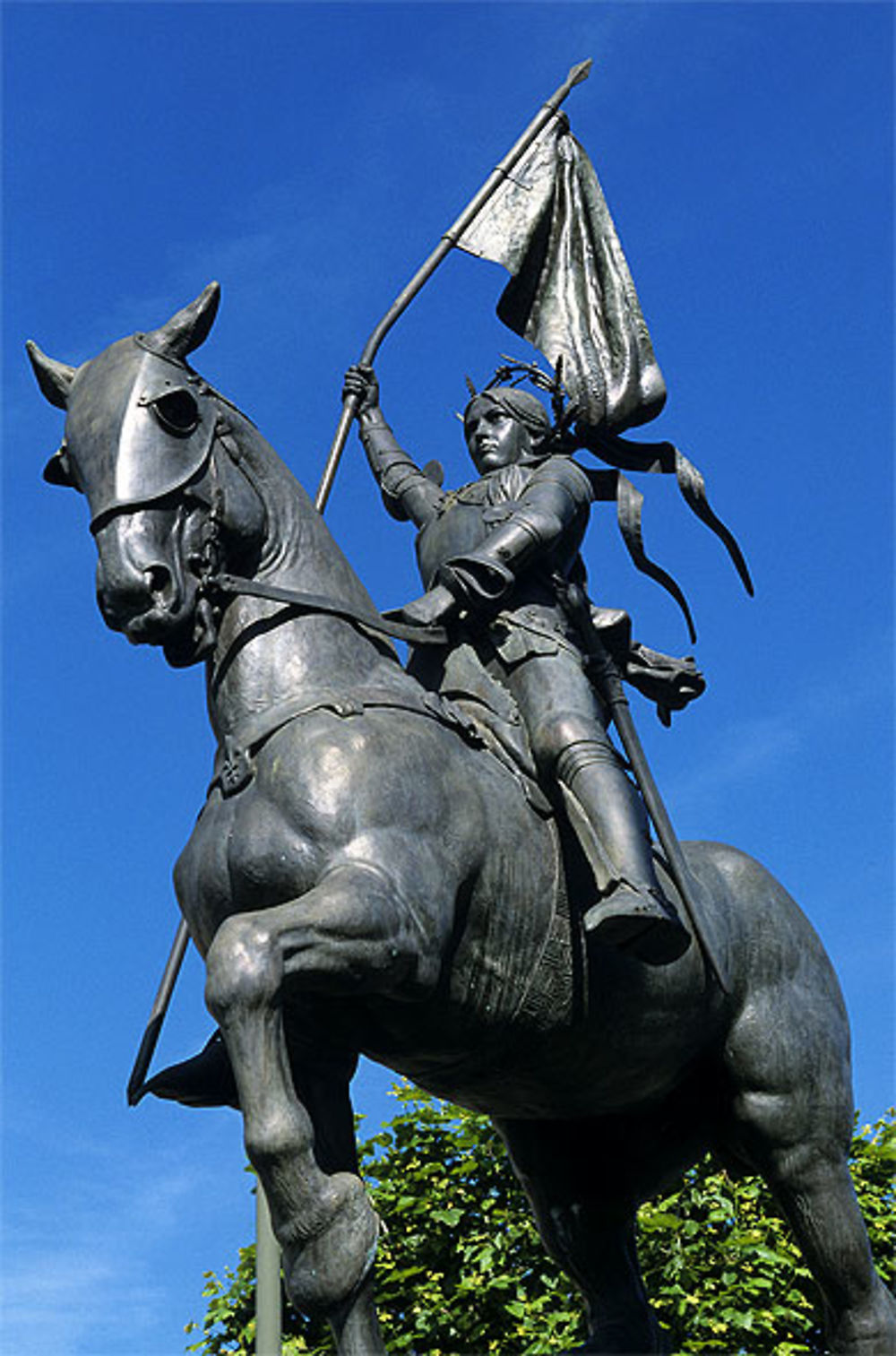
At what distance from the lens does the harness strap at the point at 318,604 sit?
8414mm

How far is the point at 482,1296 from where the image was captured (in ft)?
60.0

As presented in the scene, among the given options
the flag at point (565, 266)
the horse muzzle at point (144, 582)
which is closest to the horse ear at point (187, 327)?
the horse muzzle at point (144, 582)

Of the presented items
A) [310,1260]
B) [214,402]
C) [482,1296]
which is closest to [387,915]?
[310,1260]

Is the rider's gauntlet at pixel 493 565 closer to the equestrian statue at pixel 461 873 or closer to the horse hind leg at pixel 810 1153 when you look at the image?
the equestrian statue at pixel 461 873

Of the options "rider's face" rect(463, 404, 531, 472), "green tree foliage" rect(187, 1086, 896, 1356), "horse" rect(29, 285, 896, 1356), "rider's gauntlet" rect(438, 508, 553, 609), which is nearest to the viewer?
"horse" rect(29, 285, 896, 1356)

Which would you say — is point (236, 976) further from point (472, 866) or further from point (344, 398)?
A: point (344, 398)

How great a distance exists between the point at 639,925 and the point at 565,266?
4.44 metres

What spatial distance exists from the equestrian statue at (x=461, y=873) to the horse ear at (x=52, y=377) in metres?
0.01

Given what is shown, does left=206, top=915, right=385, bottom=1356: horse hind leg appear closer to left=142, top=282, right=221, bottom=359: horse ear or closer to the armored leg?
the armored leg

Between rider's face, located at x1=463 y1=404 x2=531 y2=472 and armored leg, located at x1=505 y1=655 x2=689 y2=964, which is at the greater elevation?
rider's face, located at x1=463 y1=404 x2=531 y2=472

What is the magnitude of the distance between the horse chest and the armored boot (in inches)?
48.3

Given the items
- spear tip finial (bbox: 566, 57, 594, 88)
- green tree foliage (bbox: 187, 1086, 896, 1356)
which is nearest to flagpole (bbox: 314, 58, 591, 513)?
spear tip finial (bbox: 566, 57, 594, 88)

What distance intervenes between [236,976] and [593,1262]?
10.5 ft

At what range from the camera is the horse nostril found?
26.8 feet
